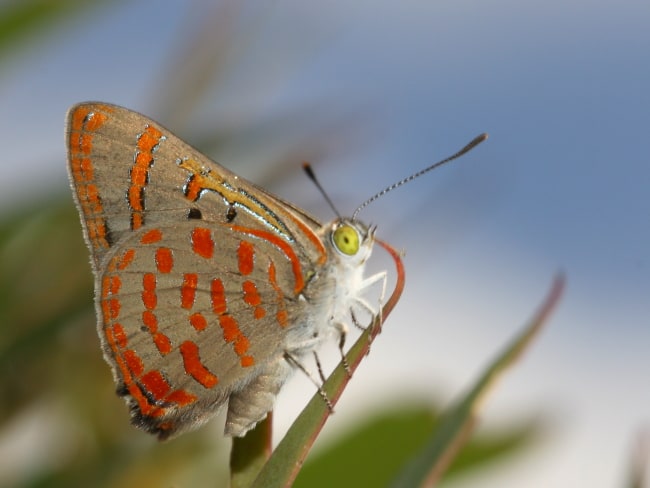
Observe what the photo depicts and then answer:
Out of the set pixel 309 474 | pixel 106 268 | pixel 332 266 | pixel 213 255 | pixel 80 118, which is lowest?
pixel 309 474

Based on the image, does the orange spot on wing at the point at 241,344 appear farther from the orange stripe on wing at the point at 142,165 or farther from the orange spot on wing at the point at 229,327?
the orange stripe on wing at the point at 142,165

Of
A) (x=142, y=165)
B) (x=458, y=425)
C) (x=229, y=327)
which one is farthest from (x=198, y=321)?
(x=458, y=425)

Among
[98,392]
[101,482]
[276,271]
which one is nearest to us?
[101,482]

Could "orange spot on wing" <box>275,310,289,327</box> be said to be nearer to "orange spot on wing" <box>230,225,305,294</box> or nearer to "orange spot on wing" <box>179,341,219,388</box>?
"orange spot on wing" <box>230,225,305,294</box>

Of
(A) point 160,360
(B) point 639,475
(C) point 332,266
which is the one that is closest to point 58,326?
(A) point 160,360

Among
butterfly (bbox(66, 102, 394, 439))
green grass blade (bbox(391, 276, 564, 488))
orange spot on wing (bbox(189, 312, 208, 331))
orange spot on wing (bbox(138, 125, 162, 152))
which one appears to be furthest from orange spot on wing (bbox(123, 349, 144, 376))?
green grass blade (bbox(391, 276, 564, 488))

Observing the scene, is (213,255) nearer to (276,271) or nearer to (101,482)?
(276,271)
